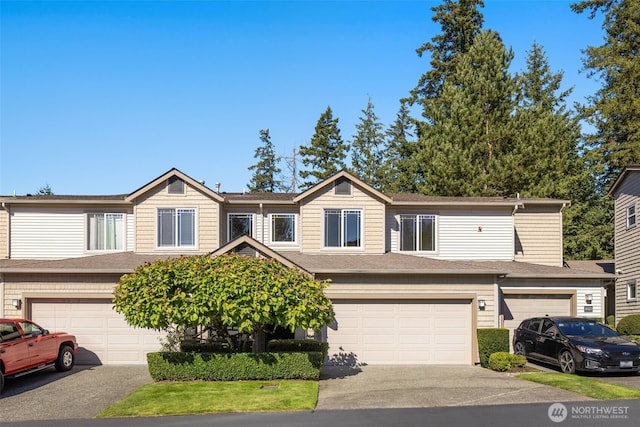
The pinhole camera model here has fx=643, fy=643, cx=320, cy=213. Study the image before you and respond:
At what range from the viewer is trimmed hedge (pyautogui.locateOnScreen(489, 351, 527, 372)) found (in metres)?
18.8

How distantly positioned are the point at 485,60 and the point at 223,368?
93.2 ft

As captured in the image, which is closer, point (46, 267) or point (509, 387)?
point (509, 387)

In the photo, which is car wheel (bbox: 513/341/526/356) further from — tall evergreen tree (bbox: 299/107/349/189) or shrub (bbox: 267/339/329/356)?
tall evergreen tree (bbox: 299/107/349/189)

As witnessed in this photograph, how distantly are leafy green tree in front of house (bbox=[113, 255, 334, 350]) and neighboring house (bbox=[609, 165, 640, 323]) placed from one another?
17.6 meters

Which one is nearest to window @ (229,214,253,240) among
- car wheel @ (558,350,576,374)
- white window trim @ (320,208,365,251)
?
white window trim @ (320,208,365,251)

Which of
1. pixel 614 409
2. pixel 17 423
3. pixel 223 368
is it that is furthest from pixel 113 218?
pixel 614 409

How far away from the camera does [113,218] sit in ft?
81.6

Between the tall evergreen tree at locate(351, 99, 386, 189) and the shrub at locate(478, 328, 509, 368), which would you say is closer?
the shrub at locate(478, 328, 509, 368)

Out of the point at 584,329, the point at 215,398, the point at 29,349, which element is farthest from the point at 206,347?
the point at 584,329

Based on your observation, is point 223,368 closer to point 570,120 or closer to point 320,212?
point 320,212

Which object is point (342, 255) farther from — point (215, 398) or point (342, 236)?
point (215, 398)

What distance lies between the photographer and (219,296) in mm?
16234

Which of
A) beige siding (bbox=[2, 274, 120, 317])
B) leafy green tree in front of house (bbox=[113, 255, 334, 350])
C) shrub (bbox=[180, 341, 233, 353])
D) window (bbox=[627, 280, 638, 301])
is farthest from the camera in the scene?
window (bbox=[627, 280, 638, 301])

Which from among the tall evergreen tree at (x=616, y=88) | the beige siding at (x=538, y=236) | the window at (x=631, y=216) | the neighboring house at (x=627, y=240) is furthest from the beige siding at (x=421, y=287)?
the tall evergreen tree at (x=616, y=88)
